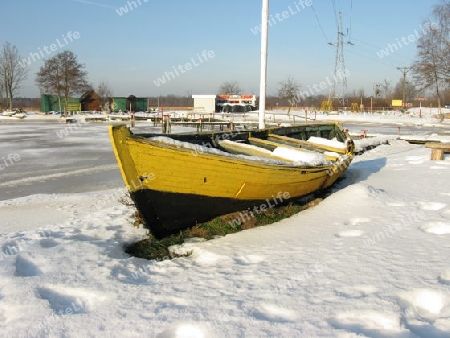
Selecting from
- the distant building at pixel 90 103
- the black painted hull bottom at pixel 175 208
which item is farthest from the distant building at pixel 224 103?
the black painted hull bottom at pixel 175 208

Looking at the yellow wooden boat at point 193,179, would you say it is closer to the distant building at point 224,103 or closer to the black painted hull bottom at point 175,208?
the black painted hull bottom at point 175,208

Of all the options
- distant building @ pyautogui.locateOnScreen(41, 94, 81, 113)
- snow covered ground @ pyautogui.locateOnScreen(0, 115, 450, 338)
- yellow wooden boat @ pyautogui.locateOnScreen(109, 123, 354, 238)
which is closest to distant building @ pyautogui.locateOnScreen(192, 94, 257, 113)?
distant building @ pyautogui.locateOnScreen(41, 94, 81, 113)

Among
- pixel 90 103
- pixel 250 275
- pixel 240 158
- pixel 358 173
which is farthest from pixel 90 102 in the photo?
pixel 250 275

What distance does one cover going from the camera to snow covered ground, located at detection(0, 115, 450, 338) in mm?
2857

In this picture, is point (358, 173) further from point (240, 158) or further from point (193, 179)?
point (193, 179)

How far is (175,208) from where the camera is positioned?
16.6 ft

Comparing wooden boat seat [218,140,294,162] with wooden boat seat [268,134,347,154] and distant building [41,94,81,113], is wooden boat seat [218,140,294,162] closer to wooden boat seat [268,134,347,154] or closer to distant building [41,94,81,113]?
wooden boat seat [268,134,347,154]

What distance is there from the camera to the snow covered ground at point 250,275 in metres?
2.86

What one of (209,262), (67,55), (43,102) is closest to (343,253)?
(209,262)

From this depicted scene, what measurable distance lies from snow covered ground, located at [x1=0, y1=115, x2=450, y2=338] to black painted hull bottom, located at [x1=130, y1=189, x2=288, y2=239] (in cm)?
35

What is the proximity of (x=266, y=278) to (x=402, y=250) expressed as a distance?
1.56m

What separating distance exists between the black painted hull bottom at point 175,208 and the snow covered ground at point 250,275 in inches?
13.7

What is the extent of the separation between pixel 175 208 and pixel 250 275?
159cm

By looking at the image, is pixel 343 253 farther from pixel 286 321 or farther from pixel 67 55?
pixel 67 55
